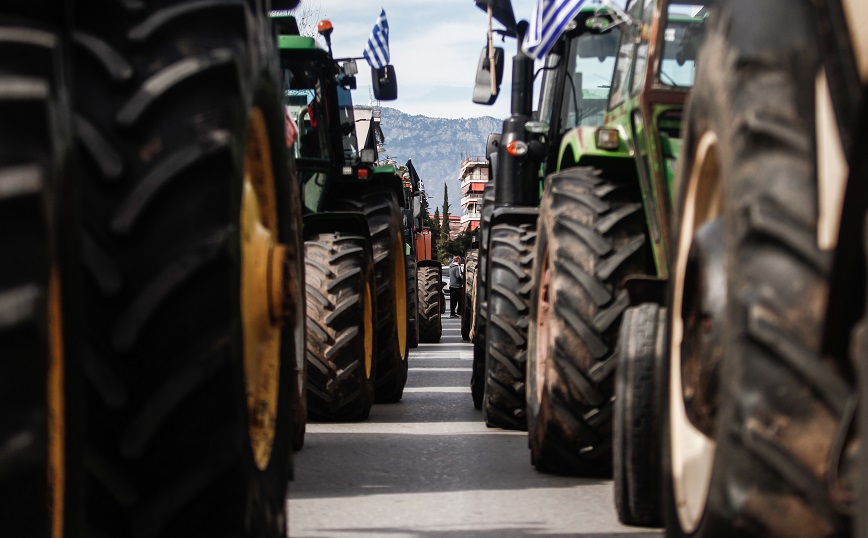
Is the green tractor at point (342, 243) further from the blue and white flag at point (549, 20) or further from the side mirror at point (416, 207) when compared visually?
the side mirror at point (416, 207)

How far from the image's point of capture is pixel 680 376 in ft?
11.6

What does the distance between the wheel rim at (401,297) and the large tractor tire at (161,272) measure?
8.29 m

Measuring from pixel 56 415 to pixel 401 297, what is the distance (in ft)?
35.4

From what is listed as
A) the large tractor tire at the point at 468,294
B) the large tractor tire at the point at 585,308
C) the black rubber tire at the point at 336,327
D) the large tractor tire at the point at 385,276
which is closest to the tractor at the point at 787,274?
the large tractor tire at the point at 585,308

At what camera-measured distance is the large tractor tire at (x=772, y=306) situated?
7.81 feet

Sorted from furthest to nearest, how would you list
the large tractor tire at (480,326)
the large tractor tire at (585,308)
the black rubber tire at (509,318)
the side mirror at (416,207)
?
the side mirror at (416,207) < the large tractor tire at (480,326) < the black rubber tire at (509,318) < the large tractor tire at (585,308)

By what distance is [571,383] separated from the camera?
6430mm

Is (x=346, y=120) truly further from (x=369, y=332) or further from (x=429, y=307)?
(x=429, y=307)

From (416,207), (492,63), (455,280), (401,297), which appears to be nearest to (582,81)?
(492,63)

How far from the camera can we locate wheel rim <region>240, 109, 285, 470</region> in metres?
3.75

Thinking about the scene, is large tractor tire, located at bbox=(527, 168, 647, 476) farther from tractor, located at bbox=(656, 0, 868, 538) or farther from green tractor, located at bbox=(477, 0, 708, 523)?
tractor, located at bbox=(656, 0, 868, 538)

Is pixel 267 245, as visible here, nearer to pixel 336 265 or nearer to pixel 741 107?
pixel 741 107

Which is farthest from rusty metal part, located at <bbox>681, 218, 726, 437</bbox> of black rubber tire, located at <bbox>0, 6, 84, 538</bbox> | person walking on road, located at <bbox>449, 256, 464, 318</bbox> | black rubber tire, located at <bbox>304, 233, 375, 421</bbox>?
person walking on road, located at <bbox>449, 256, 464, 318</bbox>

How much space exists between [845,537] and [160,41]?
1.81m
